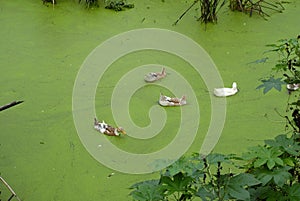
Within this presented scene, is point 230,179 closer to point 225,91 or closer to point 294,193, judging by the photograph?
point 294,193

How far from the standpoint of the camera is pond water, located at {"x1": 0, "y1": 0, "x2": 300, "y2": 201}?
1.86m

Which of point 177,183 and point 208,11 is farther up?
point 177,183

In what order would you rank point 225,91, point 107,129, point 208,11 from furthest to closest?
point 208,11 → point 225,91 → point 107,129

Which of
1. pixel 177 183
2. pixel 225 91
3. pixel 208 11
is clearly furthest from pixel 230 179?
pixel 208 11

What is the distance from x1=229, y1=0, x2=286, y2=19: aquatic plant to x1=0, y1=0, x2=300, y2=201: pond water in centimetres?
Result: 4

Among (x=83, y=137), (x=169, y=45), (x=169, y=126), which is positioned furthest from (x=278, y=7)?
(x=83, y=137)

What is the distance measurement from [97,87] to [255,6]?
1142 millimetres

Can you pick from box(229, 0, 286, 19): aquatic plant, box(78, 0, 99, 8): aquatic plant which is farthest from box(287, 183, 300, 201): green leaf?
box(78, 0, 99, 8): aquatic plant

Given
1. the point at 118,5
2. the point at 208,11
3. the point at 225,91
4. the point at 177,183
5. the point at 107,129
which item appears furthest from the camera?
the point at 118,5

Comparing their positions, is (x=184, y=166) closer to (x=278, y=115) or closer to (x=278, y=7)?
(x=278, y=115)

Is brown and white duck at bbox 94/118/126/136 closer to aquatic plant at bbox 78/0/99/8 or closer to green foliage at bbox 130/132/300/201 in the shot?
green foliage at bbox 130/132/300/201

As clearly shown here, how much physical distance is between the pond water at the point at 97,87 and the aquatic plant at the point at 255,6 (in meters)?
0.04

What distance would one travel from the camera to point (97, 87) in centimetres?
231

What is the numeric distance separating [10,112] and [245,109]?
956 millimetres
